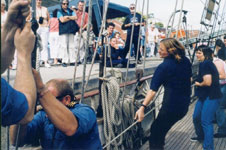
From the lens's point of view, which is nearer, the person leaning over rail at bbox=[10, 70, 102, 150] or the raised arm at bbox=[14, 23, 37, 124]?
the raised arm at bbox=[14, 23, 37, 124]

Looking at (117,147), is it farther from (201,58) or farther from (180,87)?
(201,58)

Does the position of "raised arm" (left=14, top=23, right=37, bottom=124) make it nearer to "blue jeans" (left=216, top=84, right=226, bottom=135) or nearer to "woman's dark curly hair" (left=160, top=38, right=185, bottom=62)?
"woman's dark curly hair" (left=160, top=38, right=185, bottom=62)

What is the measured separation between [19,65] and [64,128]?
1.65 ft

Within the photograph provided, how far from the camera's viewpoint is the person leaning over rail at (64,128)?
56.2 inches

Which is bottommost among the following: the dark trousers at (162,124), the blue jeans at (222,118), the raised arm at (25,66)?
the blue jeans at (222,118)

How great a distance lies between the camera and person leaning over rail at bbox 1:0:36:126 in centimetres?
93

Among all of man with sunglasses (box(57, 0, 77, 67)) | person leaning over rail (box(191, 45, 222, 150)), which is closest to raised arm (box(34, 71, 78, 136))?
person leaning over rail (box(191, 45, 222, 150))

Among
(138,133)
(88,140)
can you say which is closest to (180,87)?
(138,133)

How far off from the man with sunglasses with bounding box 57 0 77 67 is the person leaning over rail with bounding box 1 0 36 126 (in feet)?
15.2

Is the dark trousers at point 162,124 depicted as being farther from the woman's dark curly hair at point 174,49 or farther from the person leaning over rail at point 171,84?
the woman's dark curly hair at point 174,49

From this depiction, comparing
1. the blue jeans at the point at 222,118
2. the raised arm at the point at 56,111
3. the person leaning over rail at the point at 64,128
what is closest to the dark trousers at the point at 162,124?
the person leaning over rail at the point at 64,128

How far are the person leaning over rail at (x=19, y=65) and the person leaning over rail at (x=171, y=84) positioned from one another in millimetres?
1902

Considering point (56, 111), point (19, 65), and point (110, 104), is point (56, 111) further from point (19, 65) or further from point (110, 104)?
point (110, 104)

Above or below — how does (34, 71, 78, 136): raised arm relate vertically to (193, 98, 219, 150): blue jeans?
above
